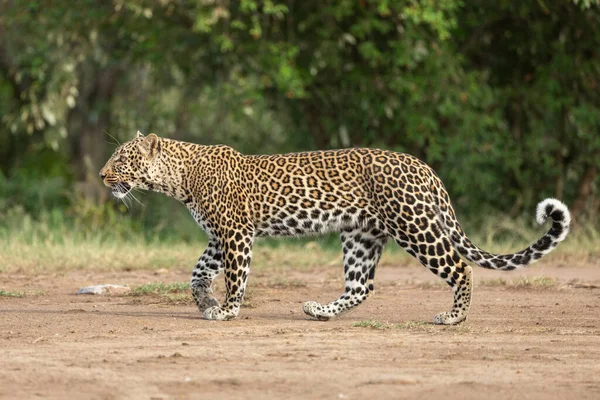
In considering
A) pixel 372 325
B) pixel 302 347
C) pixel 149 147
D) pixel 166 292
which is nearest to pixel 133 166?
pixel 149 147

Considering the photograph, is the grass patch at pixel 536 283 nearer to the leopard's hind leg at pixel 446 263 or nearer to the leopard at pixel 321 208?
the leopard at pixel 321 208

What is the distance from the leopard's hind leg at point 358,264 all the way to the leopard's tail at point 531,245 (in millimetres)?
594

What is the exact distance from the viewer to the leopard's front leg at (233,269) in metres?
8.57

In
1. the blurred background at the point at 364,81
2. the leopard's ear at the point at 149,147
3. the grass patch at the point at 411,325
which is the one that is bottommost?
the grass patch at the point at 411,325

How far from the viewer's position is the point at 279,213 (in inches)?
342

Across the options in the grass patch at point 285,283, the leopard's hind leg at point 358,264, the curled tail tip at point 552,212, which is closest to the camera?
the curled tail tip at point 552,212

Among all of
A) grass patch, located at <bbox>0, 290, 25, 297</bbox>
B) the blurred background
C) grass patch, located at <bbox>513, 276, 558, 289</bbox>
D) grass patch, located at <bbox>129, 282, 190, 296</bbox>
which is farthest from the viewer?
the blurred background

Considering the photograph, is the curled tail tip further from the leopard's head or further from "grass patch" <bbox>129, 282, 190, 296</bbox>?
"grass patch" <bbox>129, 282, 190, 296</bbox>

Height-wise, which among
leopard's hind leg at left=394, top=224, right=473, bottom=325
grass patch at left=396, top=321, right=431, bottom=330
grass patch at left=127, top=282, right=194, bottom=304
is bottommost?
grass patch at left=127, top=282, right=194, bottom=304

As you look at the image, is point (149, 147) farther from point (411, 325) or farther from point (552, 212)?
point (552, 212)

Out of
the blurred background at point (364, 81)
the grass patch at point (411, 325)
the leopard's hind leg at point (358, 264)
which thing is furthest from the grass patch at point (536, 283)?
the blurred background at point (364, 81)

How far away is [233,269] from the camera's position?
8.56 meters

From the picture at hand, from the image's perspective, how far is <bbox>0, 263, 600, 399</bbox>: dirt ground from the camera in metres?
5.95

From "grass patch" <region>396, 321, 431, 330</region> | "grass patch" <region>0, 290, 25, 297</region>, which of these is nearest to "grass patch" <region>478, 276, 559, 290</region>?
"grass patch" <region>396, 321, 431, 330</region>
